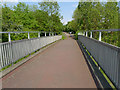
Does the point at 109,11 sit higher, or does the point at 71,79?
the point at 109,11

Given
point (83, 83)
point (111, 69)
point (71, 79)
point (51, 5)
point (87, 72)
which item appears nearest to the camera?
point (111, 69)

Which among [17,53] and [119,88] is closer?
[119,88]

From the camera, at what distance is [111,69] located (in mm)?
3434

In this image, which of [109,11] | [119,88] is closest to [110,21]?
[109,11]

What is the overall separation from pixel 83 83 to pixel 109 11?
19635 millimetres

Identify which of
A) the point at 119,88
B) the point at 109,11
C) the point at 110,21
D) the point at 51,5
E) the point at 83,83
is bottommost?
the point at 83,83

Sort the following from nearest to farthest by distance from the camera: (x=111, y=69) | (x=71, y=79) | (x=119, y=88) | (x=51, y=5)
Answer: (x=119, y=88), (x=111, y=69), (x=71, y=79), (x=51, y=5)

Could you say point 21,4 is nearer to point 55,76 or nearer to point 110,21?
point 110,21

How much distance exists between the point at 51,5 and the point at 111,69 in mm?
24121

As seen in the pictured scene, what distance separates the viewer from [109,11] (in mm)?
20672

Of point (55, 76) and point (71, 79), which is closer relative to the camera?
point (71, 79)

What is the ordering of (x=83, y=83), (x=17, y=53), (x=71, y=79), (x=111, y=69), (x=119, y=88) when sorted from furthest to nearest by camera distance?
1. (x=17, y=53)
2. (x=71, y=79)
3. (x=83, y=83)
4. (x=111, y=69)
5. (x=119, y=88)

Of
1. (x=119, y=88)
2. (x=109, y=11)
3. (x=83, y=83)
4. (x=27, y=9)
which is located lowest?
(x=83, y=83)

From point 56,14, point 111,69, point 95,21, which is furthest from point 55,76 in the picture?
point 56,14
